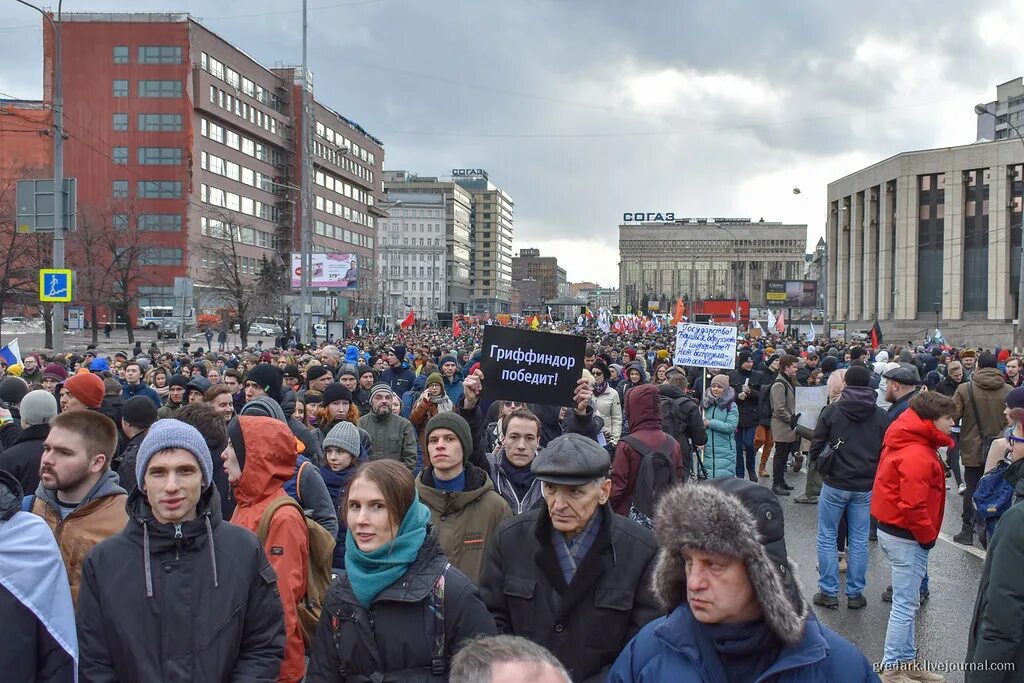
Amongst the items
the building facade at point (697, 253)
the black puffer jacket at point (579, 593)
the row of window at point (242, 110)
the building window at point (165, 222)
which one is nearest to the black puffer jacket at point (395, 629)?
the black puffer jacket at point (579, 593)

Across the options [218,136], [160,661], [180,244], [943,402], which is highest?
[218,136]

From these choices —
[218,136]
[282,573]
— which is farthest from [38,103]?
[282,573]

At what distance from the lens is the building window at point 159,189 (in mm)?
69500

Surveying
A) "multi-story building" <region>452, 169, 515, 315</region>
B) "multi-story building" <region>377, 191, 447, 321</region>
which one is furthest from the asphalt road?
"multi-story building" <region>452, 169, 515, 315</region>

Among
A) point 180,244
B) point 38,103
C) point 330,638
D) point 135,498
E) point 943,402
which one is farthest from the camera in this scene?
point 38,103

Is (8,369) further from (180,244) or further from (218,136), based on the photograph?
(218,136)

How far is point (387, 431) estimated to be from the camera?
→ 27.0 feet

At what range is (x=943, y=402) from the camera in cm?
584

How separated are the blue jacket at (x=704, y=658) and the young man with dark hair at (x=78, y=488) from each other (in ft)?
8.32

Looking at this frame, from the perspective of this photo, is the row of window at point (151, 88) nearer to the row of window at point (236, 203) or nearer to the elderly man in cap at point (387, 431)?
the row of window at point (236, 203)

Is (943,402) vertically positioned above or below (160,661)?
above

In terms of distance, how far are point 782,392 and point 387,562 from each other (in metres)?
10.5

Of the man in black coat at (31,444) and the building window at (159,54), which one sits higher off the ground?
the building window at (159,54)

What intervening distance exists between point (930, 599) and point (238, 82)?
7770 centimetres
